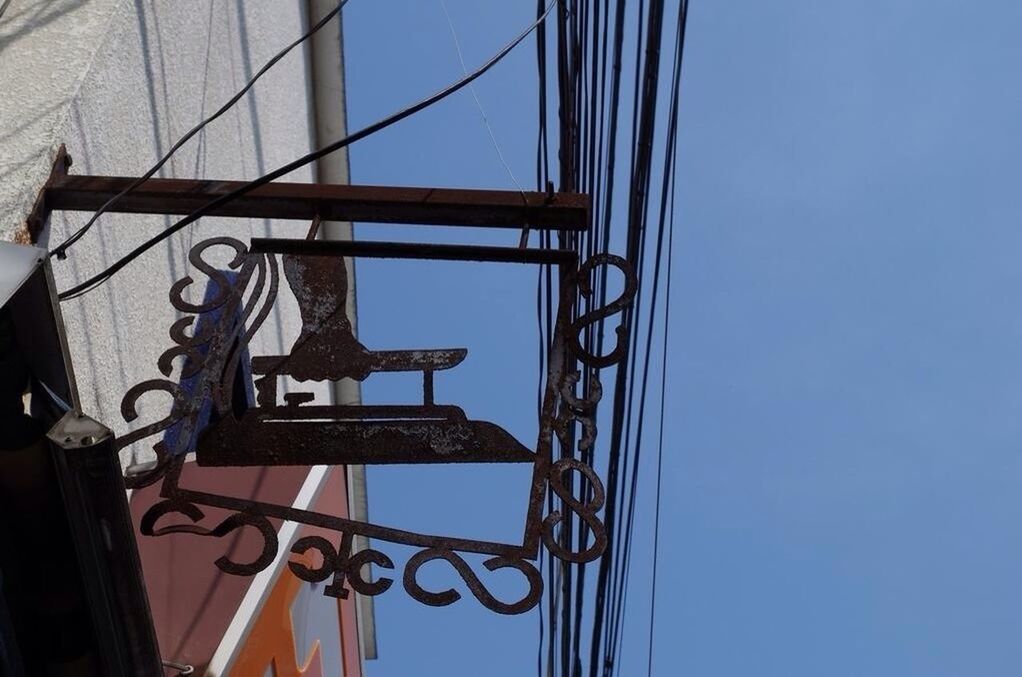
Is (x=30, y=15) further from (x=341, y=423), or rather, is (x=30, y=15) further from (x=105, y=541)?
(x=105, y=541)

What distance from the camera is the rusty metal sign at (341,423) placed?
7.73 feet

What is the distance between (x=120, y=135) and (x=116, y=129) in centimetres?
4

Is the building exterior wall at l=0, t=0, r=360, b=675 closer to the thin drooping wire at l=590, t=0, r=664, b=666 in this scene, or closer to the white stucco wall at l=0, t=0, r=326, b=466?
the white stucco wall at l=0, t=0, r=326, b=466

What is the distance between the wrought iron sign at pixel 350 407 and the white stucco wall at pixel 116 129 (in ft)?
0.82

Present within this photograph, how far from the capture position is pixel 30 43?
118 inches

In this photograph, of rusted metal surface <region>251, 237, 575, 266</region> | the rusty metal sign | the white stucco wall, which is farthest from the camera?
the white stucco wall

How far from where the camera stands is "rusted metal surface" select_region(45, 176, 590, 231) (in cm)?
267

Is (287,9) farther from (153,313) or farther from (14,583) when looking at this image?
(14,583)

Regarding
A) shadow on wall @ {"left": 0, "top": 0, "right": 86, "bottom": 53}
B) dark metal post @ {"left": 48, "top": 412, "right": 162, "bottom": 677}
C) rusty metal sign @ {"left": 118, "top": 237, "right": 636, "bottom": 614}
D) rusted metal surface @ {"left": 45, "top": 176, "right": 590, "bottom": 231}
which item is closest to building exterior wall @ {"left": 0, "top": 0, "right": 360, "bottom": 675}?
shadow on wall @ {"left": 0, "top": 0, "right": 86, "bottom": 53}

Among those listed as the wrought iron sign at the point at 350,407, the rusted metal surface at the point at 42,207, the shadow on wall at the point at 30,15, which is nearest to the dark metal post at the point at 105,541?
the wrought iron sign at the point at 350,407

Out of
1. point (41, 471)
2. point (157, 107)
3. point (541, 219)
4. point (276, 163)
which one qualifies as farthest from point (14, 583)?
point (276, 163)

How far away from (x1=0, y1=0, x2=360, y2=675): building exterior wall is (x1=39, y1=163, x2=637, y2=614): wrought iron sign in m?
0.23

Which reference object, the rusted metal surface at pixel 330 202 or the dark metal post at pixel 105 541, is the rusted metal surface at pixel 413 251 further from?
the dark metal post at pixel 105 541

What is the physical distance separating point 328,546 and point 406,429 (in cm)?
32
